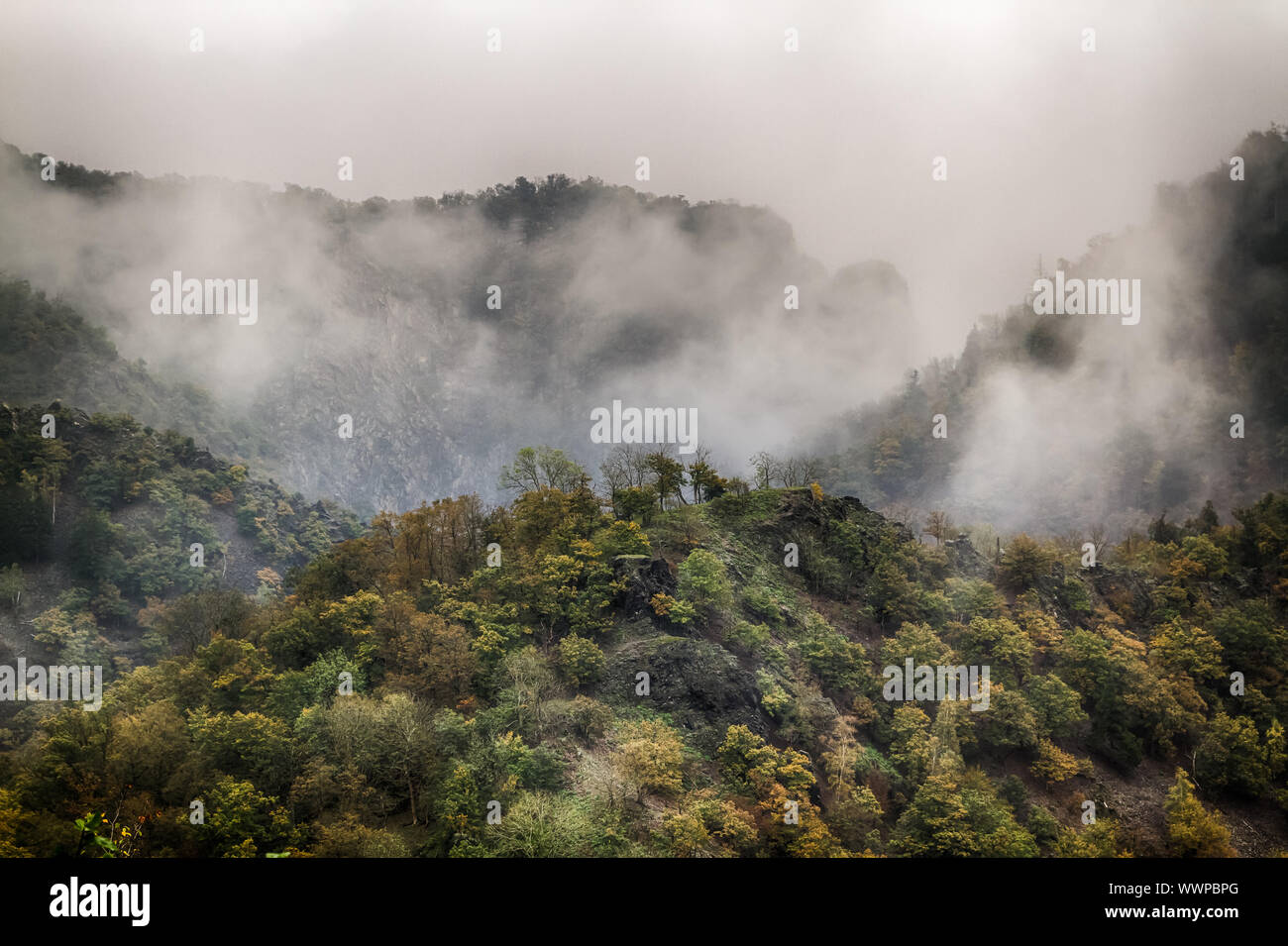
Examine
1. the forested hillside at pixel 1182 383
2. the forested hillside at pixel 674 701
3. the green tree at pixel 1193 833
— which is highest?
the forested hillside at pixel 1182 383

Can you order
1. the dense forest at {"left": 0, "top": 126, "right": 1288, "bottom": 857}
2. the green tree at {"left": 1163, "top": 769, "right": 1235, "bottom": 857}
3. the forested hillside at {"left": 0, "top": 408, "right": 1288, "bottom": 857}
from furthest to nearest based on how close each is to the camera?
the green tree at {"left": 1163, "top": 769, "right": 1235, "bottom": 857} → the dense forest at {"left": 0, "top": 126, "right": 1288, "bottom": 857} → the forested hillside at {"left": 0, "top": 408, "right": 1288, "bottom": 857}

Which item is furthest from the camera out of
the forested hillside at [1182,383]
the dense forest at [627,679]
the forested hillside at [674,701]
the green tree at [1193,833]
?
the forested hillside at [1182,383]

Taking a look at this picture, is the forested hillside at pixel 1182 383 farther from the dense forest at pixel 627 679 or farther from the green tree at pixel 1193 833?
the green tree at pixel 1193 833

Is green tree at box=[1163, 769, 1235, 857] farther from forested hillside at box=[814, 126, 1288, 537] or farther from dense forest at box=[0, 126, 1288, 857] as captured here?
forested hillside at box=[814, 126, 1288, 537]

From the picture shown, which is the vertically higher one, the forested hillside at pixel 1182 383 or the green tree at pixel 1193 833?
Result: the forested hillside at pixel 1182 383

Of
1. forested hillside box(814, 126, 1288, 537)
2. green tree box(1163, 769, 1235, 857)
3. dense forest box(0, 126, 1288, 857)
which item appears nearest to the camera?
dense forest box(0, 126, 1288, 857)

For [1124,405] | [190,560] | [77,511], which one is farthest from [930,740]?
[1124,405]

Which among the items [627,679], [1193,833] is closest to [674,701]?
[627,679]

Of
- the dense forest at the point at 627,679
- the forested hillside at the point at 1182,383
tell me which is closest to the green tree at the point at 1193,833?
the dense forest at the point at 627,679

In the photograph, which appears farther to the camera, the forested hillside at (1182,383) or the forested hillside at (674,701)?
the forested hillside at (1182,383)

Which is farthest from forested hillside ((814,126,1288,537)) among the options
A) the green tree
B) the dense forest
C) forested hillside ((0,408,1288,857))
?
the green tree

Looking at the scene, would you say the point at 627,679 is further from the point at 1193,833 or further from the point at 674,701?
the point at 1193,833

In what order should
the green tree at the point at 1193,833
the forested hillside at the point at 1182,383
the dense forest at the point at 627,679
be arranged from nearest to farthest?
the dense forest at the point at 627,679
the green tree at the point at 1193,833
the forested hillside at the point at 1182,383
